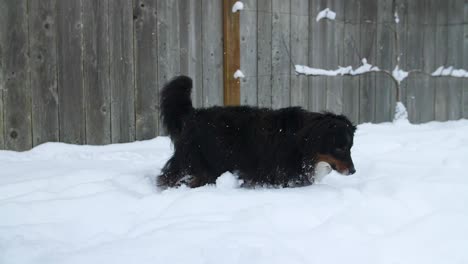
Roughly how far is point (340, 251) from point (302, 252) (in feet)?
0.57

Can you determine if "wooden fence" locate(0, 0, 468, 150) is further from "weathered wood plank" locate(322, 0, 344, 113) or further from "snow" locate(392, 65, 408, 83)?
"snow" locate(392, 65, 408, 83)

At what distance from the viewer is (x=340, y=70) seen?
6.22 m

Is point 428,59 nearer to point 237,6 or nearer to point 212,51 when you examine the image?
point 237,6

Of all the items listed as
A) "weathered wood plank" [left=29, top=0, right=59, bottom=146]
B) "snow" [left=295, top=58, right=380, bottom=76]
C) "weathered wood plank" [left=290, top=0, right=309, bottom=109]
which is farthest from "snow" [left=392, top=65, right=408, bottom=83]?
"weathered wood plank" [left=29, top=0, right=59, bottom=146]

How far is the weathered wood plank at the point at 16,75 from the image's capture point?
4.02 m

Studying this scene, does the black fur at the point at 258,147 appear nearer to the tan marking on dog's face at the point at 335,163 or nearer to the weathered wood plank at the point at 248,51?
the tan marking on dog's face at the point at 335,163

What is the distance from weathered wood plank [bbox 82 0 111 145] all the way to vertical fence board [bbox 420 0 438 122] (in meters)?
4.87

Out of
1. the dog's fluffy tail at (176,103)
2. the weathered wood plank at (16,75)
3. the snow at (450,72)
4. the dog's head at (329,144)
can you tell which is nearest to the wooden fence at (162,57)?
the weathered wood plank at (16,75)

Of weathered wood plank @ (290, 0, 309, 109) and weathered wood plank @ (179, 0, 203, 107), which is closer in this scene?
weathered wood plank @ (179, 0, 203, 107)

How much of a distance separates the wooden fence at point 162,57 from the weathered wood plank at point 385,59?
0.01 m

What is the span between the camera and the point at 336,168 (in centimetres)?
326

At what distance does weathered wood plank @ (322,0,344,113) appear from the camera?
6074 millimetres

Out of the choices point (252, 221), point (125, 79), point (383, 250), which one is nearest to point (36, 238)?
point (252, 221)

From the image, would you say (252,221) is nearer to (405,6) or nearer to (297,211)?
(297,211)
